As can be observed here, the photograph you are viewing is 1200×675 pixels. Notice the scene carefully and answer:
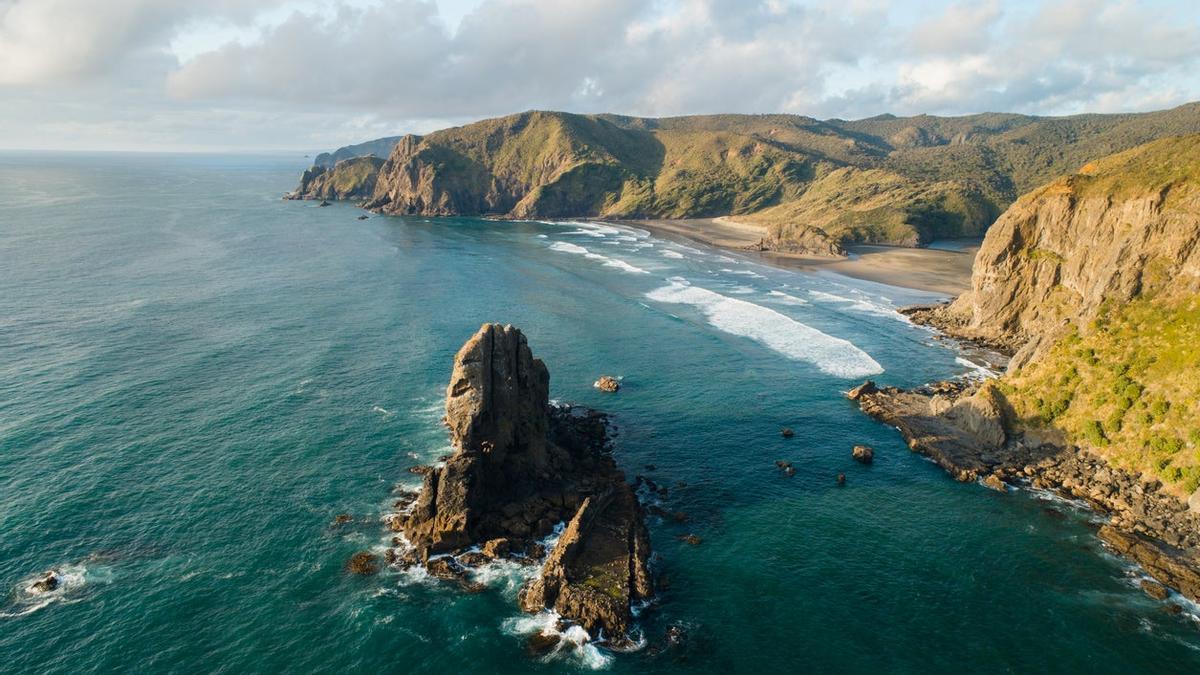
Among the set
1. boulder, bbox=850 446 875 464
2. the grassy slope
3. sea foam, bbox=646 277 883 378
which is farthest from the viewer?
sea foam, bbox=646 277 883 378

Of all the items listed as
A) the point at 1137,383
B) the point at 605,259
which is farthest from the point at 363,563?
the point at 605,259

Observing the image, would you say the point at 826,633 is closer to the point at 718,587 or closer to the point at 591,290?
the point at 718,587

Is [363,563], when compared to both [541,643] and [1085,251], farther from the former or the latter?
[1085,251]

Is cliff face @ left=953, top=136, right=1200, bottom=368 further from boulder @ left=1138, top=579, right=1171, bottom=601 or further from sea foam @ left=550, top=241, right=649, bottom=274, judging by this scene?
sea foam @ left=550, top=241, right=649, bottom=274

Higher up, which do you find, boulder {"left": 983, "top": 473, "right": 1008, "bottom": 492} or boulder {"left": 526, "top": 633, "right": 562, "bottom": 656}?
boulder {"left": 983, "top": 473, "right": 1008, "bottom": 492}

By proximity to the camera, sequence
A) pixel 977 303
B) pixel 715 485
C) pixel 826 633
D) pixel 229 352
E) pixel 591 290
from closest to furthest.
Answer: pixel 826 633 < pixel 715 485 < pixel 229 352 < pixel 977 303 < pixel 591 290

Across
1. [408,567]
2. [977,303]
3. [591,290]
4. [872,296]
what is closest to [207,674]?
[408,567]

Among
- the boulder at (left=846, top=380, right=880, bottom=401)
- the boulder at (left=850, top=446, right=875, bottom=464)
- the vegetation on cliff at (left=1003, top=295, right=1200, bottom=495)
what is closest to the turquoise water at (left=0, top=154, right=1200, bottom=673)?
the boulder at (left=850, top=446, right=875, bottom=464)
